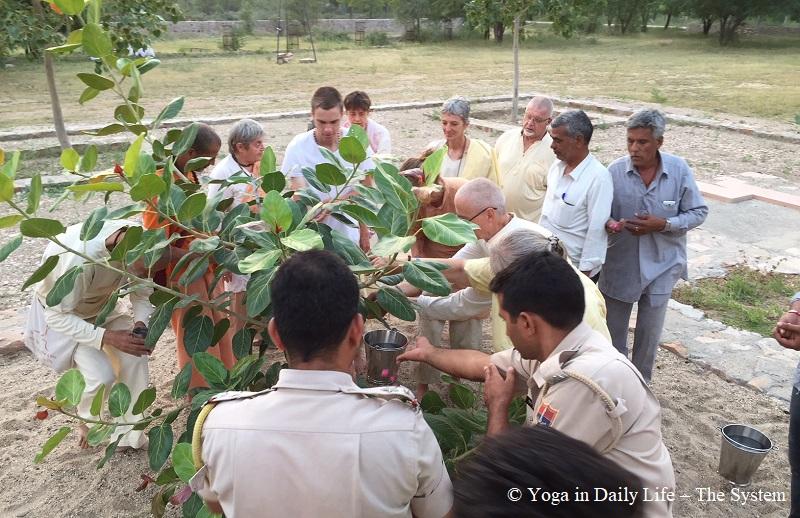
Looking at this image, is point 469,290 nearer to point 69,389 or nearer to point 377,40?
point 69,389

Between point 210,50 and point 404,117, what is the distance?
1830 centimetres

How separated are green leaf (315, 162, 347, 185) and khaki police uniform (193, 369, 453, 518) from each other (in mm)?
932

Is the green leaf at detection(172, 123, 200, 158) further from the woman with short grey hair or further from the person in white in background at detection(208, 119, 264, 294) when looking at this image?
the woman with short grey hair

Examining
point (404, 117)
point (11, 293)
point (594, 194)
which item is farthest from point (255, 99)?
point (594, 194)

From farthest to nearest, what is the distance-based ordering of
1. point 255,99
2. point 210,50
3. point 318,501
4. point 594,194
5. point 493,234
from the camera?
point 210,50, point 255,99, point 594,194, point 493,234, point 318,501

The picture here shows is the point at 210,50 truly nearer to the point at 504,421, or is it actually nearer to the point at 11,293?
the point at 11,293

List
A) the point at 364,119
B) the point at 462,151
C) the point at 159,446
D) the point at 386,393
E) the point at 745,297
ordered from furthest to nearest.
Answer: the point at 364,119 < the point at 745,297 < the point at 462,151 < the point at 159,446 < the point at 386,393

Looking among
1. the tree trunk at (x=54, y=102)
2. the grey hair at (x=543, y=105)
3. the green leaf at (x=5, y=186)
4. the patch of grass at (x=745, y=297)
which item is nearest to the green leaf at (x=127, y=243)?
the green leaf at (x=5, y=186)

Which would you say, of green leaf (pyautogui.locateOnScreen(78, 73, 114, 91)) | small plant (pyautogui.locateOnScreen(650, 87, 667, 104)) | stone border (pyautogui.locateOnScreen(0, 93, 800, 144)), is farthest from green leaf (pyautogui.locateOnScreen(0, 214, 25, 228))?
small plant (pyautogui.locateOnScreen(650, 87, 667, 104))

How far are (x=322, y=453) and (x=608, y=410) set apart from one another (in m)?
0.73

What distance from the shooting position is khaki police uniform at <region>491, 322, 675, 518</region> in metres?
1.67

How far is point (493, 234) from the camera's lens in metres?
2.97

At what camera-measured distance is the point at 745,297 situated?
5.02m

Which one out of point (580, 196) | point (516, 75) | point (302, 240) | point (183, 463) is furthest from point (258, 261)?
point (516, 75)
